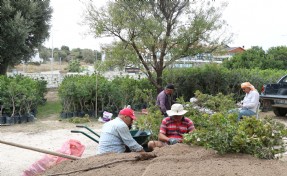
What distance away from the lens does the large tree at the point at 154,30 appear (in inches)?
594

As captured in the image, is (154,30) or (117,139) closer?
(117,139)

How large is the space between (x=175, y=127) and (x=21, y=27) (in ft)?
45.3

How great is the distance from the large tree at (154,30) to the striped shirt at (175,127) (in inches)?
345

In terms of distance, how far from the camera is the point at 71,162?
4559 mm

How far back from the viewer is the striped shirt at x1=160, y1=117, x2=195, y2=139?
6.43m

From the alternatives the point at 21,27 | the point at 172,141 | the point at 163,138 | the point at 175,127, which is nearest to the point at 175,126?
the point at 175,127

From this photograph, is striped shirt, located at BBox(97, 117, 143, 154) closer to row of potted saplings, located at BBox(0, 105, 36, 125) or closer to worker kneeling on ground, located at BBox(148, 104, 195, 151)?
worker kneeling on ground, located at BBox(148, 104, 195, 151)

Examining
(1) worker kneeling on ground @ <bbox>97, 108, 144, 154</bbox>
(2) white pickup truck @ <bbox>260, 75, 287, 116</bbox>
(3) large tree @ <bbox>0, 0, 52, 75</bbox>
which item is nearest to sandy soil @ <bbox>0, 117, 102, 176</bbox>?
(1) worker kneeling on ground @ <bbox>97, 108, 144, 154</bbox>

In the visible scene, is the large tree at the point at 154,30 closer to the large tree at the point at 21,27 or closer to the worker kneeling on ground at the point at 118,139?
the large tree at the point at 21,27

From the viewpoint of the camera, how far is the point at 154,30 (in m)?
15.0

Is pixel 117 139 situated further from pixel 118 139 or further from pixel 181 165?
pixel 181 165

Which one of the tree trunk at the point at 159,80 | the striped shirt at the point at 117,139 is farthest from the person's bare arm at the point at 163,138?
the tree trunk at the point at 159,80

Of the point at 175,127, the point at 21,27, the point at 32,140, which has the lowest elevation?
the point at 32,140

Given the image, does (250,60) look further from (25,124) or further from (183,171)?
(183,171)
